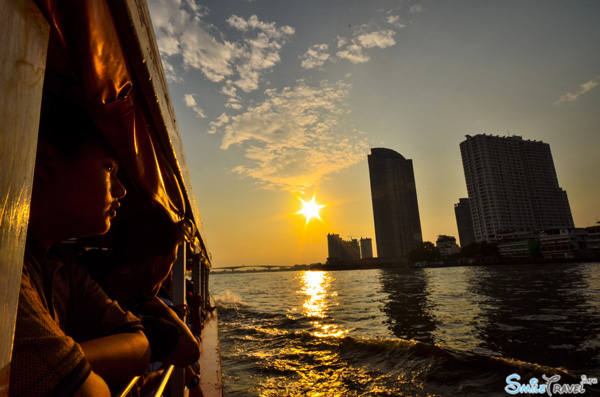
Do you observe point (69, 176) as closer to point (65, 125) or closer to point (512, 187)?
point (65, 125)

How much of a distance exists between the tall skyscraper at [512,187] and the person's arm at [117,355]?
137603 mm

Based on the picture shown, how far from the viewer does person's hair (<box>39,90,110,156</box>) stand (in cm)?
112

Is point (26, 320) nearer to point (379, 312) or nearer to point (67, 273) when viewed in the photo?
point (67, 273)

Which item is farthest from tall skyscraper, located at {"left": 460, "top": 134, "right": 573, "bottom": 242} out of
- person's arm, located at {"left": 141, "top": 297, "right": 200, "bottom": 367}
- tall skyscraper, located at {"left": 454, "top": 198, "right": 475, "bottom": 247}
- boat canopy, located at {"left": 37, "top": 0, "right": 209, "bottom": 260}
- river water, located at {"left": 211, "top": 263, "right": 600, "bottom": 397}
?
boat canopy, located at {"left": 37, "top": 0, "right": 209, "bottom": 260}

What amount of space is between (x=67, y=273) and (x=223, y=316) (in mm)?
21556

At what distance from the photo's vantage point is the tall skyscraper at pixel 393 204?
154625 millimetres

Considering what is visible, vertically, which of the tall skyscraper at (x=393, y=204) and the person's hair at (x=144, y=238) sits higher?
the tall skyscraper at (x=393, y=204)

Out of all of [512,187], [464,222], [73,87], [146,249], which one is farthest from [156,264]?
[464,222]

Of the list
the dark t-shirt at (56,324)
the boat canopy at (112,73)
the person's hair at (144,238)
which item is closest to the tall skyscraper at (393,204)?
the person's hair at (144,238)

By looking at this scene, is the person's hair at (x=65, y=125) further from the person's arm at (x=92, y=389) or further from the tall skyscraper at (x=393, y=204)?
the tall skyscraper at (x=393, y=204)

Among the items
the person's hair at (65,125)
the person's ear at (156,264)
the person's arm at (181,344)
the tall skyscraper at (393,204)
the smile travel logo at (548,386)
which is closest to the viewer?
the person's hair at (65,125)

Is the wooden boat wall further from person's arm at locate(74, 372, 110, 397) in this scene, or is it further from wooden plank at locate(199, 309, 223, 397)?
wooden plank at locate(199, 309, 223, 397)

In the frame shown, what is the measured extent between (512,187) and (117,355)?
482ft

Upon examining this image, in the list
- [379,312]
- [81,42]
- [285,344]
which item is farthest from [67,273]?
[379,312]
